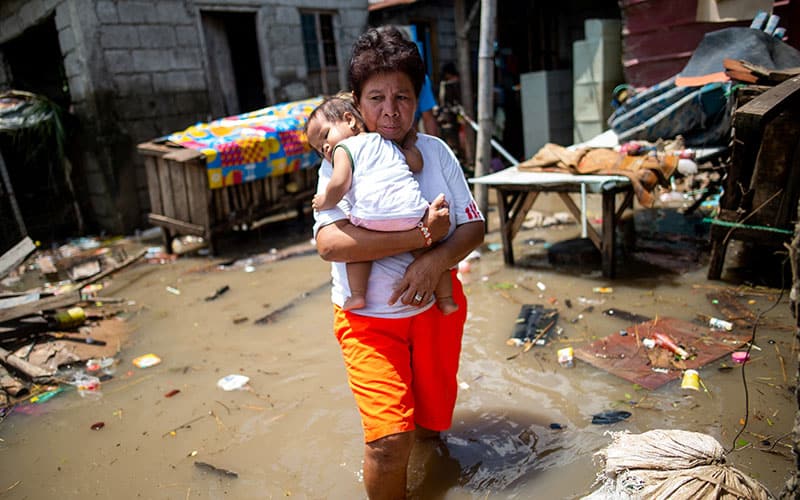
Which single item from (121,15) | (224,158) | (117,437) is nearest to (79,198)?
(121,15)

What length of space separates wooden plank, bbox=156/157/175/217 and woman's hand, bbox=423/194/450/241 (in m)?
5.53

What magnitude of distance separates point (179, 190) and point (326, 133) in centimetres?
497

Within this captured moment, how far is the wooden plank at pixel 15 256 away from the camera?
4094 mm

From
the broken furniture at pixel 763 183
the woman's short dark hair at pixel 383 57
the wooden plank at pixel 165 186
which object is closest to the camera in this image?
the woman's short dark hair at pixel 383 57

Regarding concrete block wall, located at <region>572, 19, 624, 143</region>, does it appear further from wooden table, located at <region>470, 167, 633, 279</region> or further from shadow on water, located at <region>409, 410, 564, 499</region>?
shadow on water, located at <region>409, 410, 564, 499</region>

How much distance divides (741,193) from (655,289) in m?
0.92

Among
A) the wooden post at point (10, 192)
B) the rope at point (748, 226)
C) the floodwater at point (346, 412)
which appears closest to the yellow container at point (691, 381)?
the floodwater at point (346, 412)

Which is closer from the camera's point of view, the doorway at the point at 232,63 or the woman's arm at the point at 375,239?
the woman's arm at the point at 375,239

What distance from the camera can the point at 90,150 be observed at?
25.4ft

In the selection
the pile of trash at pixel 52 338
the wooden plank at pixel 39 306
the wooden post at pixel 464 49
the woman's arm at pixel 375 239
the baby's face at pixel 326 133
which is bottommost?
the pile of trash at pixel 52 338

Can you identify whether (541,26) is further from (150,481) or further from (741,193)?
(150,481)

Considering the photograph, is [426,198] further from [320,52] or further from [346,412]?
[320,52]

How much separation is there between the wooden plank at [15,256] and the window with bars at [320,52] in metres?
6.56

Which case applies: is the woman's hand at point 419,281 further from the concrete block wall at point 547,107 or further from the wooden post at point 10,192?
the concrete block wall at point 547,107
